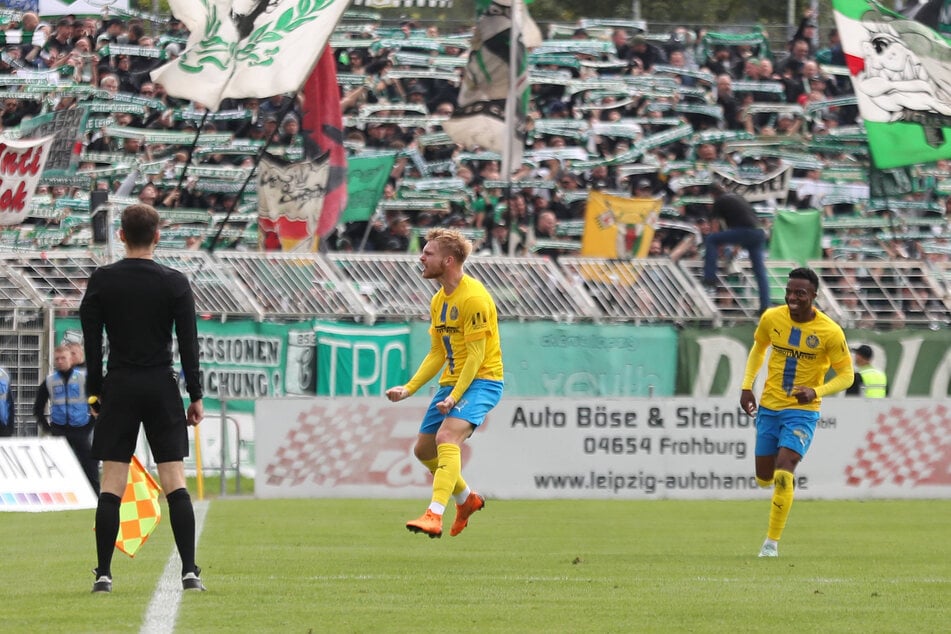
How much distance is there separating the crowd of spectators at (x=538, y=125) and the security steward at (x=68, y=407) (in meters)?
5.22

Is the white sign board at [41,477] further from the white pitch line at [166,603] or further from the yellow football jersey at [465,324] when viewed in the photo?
the yellow football jersey at [465,324]

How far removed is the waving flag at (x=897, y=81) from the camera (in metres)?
22.8

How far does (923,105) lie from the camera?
2278 cm

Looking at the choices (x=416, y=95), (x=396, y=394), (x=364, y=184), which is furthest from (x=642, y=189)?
(x=396, y=394)

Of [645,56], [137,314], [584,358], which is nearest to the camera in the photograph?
[137,314]

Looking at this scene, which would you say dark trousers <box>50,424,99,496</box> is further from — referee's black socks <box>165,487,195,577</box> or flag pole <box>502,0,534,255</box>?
referee's black socks <box>165,487,195,577</box>

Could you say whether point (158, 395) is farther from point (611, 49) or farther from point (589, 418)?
point (611, 49)

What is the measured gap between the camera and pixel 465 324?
10.4 m

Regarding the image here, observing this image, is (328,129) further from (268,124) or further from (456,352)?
(456,352)

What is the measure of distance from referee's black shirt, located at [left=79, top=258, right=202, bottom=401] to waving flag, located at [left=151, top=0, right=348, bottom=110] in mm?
12574

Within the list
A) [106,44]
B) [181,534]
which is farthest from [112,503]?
[106,44]

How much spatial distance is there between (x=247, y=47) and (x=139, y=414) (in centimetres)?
1326

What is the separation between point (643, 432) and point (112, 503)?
12070 millimetres

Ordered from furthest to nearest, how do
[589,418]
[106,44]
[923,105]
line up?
1. [106,44]
2. [923,105]
3. [589,418]
